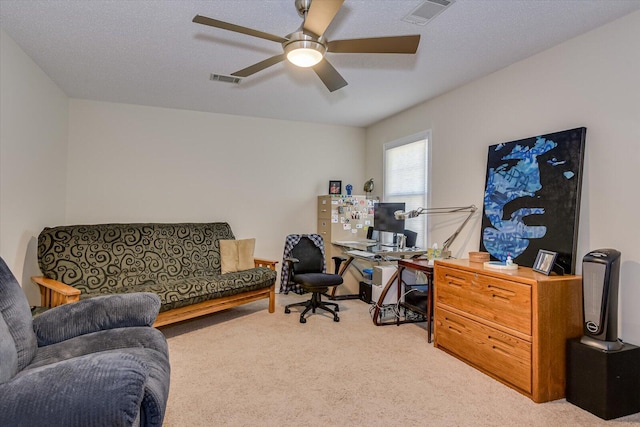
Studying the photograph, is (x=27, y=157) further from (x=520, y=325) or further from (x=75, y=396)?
(x=520, y=325)

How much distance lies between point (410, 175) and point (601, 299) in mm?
2704

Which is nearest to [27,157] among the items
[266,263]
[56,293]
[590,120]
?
[56,293]

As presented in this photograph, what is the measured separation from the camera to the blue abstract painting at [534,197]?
2.53 m

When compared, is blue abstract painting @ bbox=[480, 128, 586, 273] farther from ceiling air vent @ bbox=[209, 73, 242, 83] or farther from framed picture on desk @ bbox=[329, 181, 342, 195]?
ceiling air vent @ bbox=[209, 73, 242, 83]

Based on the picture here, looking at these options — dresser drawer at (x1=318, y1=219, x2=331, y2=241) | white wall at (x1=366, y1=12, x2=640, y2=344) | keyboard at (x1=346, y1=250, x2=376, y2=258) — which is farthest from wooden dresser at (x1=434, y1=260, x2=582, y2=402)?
dresser drawer at (x1=318, y1=219, x2=331, y2=241)

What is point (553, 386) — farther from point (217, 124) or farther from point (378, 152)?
point (217, 124)

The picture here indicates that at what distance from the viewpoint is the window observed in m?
4.27

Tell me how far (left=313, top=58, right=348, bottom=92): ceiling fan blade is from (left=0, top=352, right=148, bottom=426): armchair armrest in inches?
81.6

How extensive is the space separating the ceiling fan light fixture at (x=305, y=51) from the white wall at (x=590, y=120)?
6.23ft

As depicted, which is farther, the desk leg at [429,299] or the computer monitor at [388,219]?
the computer monitor at [388,219]

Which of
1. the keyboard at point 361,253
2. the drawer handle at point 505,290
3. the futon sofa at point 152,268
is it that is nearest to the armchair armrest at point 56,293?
the futon sofa at point 152,268

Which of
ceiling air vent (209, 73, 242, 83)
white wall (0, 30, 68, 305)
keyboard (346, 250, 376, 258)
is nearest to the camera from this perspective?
white wall (0, 30, 68, 305)

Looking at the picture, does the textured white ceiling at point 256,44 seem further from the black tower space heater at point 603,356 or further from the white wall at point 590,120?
the black tower space heater at point 603,356

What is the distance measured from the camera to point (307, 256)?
4.15 m
